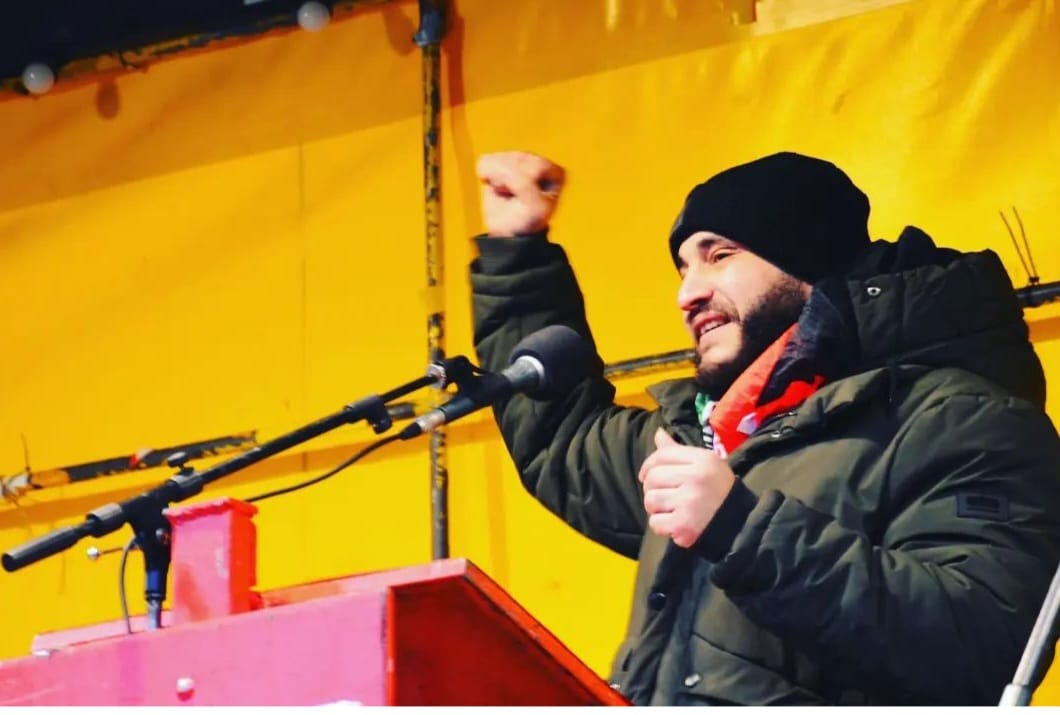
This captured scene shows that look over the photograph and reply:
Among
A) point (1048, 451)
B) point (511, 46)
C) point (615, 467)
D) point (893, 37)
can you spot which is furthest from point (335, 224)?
point (1048, 451)

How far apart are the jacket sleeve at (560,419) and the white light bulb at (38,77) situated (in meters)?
1.15

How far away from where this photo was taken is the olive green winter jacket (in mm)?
2311

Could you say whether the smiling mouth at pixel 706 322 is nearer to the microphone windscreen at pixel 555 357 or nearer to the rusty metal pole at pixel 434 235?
the rusty metal pole at pixel 434 235

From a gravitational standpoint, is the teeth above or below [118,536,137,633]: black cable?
above

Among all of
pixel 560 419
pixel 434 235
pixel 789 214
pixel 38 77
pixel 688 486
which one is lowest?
pixel 688 486

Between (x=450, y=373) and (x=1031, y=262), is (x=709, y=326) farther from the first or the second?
(x=450, y=373)

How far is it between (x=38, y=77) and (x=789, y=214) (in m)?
1.71

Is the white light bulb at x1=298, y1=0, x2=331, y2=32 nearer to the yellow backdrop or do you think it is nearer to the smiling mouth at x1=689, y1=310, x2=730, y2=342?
the yellow backdrop

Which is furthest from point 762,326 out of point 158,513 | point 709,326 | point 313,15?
point 313,15

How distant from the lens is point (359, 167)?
11.5ft

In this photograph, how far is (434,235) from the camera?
337 cm

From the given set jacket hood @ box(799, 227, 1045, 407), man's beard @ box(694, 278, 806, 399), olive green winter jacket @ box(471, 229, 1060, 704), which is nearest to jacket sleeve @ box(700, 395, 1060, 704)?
olive green winter jacket @ box(471, 229, 1060, 704)

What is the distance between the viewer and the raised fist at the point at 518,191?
10.3 feet

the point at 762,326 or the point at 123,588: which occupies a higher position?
the point at 762,326
